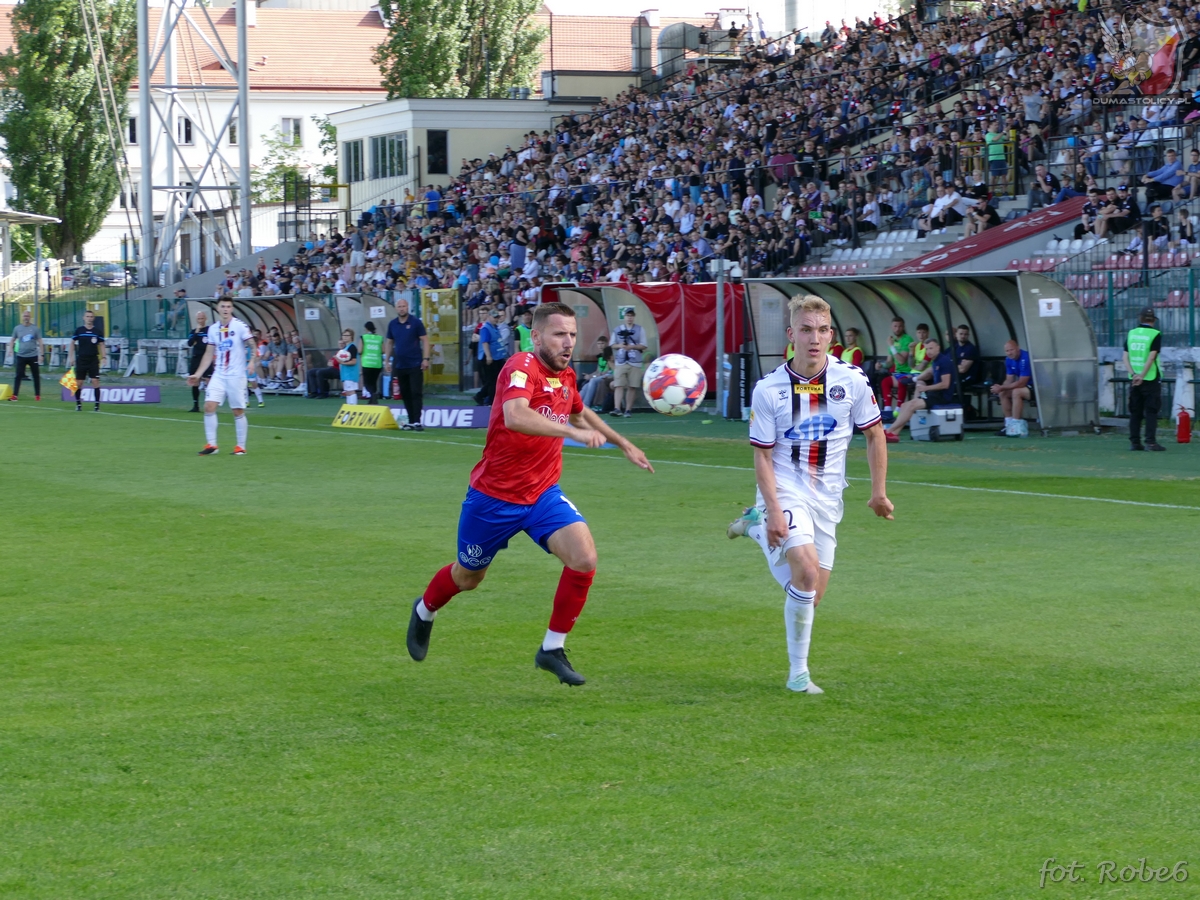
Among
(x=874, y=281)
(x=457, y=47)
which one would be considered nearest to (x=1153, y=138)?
(x=874, y=281)

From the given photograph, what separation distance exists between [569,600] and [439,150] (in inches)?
1974

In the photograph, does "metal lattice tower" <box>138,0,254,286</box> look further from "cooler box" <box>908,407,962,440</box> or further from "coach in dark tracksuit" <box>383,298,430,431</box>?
"cooler box" <box>908,407,962,440</box>

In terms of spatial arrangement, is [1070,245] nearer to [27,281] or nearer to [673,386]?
[673,386]

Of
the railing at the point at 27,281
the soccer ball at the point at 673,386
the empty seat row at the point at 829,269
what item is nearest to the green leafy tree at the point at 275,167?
the railing at the point at 27,281

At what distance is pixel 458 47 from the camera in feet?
222

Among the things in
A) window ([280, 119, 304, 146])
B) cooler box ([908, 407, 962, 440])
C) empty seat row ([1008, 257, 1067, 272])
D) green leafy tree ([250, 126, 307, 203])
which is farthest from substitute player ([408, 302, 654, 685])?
window ([280, 119, 304, 146])

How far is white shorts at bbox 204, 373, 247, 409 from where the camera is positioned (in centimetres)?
2052

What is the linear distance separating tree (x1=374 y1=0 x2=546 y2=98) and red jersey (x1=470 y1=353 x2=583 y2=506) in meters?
61.3

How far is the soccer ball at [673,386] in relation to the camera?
12.3 metres

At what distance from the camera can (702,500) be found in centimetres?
1595

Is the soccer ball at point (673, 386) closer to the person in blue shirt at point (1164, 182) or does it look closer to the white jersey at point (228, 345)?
the white jersey at point (228, 345)

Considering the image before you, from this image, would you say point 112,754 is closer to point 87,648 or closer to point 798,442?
point 87,648

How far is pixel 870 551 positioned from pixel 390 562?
3.70 meters

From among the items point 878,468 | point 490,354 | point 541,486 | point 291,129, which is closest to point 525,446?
point 541,486
